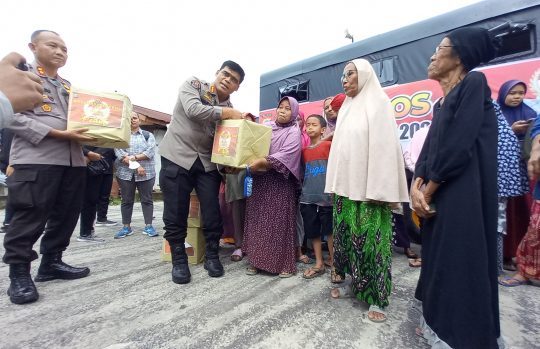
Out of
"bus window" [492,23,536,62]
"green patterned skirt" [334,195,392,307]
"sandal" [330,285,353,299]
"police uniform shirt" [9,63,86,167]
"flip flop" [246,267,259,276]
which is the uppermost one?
"bus window" [492,23,536,62]

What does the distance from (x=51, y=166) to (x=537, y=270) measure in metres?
3.82

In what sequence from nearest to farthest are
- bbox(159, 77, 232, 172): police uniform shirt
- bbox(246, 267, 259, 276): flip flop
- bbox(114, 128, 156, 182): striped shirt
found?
bbox(159, 77, 232, 172): police uniform shirt < bbox(246, 267, 259, 276): flip flop < bbox(114, 128, 156, 182): striped shirt

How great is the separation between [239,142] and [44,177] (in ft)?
4.62

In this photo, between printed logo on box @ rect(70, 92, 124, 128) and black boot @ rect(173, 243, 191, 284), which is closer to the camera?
printed logo on box @ rect(70, 92, 124, 128)

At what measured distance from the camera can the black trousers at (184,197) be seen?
2.32m

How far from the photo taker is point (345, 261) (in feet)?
6.40

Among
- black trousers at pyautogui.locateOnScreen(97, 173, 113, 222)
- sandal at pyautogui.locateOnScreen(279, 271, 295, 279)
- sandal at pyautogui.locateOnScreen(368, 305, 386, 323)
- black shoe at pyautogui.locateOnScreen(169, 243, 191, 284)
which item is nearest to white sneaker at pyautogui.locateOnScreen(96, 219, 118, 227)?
black trousers at pyautogui.locateOnScreen(97, 173, 113, 222)

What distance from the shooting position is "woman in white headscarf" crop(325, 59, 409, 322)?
1.70 m

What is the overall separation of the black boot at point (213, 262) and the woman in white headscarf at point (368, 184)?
3.58 feet

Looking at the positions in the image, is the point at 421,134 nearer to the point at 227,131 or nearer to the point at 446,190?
the point at 446,190

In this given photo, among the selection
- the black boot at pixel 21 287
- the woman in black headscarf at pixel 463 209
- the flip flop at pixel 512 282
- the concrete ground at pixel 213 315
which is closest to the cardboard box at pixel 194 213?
the concrete ground at pixel 213 315

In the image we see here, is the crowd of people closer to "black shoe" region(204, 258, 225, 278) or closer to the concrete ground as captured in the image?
"black shoe" region(204, 258, 225, 278)

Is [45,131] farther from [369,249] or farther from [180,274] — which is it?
[369,249]

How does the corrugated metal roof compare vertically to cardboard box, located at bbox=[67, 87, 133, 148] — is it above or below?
above
